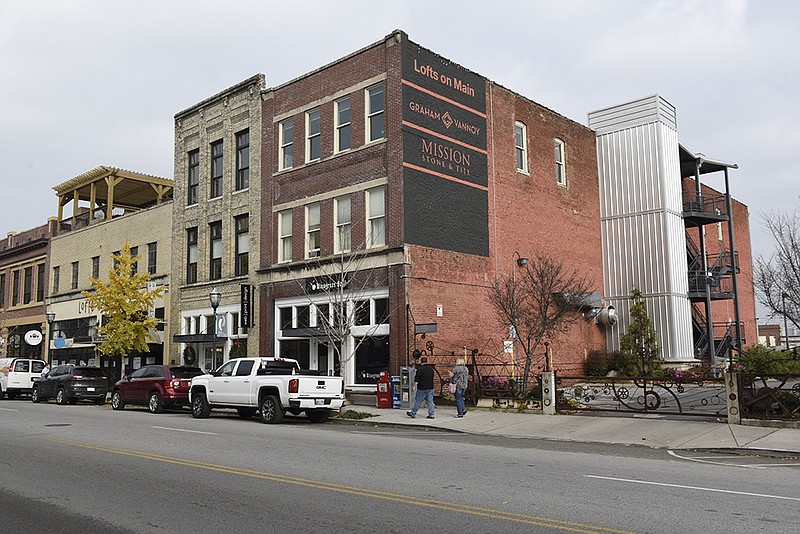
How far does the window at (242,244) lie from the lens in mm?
30438

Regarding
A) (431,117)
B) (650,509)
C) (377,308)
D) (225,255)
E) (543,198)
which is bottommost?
(650,509)

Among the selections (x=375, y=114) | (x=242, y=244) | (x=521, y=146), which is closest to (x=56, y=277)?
(x=242, y=244)

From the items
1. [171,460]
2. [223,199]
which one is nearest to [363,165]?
[223,199]

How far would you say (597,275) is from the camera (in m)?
33.8

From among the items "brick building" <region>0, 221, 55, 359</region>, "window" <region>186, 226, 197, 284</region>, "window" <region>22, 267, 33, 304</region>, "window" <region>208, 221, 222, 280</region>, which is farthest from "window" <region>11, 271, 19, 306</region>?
"window" <region>208, 221, 222, 280</region>

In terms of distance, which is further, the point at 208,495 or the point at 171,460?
the point at 171,460

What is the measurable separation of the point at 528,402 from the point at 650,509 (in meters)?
13.0

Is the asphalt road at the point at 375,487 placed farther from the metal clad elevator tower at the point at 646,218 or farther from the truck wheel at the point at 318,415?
the metal clad elevator tower at the point at 646,218

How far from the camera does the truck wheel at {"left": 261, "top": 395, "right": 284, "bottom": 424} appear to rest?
19.0m

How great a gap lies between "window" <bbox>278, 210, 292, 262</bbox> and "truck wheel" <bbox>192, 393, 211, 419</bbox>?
27.3ft

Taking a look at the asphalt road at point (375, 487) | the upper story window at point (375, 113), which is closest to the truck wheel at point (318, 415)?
the asphalt road at point (375, 487)

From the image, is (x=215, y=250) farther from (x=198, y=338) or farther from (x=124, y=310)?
(x=124, y=310)

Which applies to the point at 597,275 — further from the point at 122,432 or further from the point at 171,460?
the point at 171,460

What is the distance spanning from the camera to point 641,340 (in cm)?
3067
